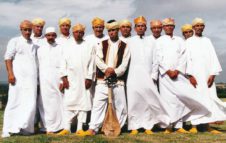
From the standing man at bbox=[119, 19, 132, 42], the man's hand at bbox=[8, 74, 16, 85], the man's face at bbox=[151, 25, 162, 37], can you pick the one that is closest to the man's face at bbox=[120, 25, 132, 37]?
the standing man at bbox=[119, 19, 132, 42]

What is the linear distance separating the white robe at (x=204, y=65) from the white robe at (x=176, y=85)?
282 millimetres

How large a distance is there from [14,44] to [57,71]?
1.13m

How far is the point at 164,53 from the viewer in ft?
27.1

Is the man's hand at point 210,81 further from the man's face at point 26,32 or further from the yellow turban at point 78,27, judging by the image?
the man's face at point 26,32

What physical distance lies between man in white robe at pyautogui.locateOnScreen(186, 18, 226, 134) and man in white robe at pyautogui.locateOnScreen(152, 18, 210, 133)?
0.90ft

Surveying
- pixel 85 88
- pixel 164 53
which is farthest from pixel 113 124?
pixel 164 53

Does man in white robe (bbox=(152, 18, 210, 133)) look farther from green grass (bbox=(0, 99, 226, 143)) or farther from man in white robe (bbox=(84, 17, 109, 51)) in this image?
man in white robe (bbox=(84, 17, 109, 51))

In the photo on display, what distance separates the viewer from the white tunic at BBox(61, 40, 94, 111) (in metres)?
7.86

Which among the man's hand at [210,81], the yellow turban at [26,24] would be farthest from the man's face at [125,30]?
the man's hand at [210,81]

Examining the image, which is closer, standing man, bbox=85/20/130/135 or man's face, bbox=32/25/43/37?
standing man, bbox=85/20/130/135

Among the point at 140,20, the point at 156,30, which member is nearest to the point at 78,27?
the point at 140,20

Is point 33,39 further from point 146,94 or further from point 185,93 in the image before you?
point 185,93

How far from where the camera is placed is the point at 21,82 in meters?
8.05

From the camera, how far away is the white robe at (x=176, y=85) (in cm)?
819
